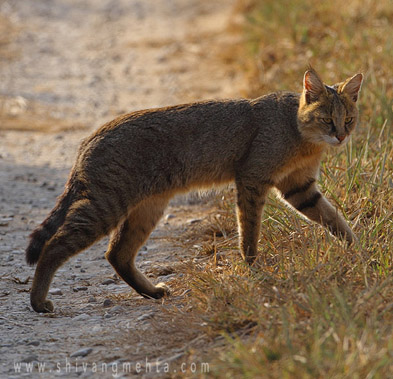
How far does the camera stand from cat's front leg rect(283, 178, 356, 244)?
502cm

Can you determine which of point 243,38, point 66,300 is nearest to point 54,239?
point 66,300

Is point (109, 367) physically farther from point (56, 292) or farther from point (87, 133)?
point (87, 133)

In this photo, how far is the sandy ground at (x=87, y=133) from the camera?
4.03 meters

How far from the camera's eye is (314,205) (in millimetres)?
5133

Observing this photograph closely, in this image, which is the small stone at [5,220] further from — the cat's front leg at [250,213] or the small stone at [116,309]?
the cat's front leg at [250,213]

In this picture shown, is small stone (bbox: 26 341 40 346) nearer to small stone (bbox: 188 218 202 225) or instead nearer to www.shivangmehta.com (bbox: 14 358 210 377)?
www.shivangmehta.com (bbox: 14 358 210 377)

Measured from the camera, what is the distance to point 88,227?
4.61 m

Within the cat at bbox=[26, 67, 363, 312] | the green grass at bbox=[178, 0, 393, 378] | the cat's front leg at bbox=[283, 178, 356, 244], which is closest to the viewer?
→ the green grass at bbox=[178, 0, 393, 378]

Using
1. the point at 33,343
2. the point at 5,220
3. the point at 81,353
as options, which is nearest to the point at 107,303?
the point at 33,343

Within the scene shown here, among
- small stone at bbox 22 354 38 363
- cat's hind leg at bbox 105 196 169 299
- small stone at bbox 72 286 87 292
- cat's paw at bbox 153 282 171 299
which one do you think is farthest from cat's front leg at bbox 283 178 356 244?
small stone at bbox 22 354 38 363

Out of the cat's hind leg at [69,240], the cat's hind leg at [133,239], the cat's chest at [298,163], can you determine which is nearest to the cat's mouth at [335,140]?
the cat's chest at [298,163]

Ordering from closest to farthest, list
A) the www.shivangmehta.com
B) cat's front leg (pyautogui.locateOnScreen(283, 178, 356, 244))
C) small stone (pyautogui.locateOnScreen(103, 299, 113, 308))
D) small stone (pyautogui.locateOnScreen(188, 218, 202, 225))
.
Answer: the www.shivangmehta.com → small stone (pyautogui.locateOnScreen(103, 299, 113, 308)) → cat's front leg (pyautogui.locateOnScreen(283, 178, 356, 244)) → small stone (pyautogui.locateOnScreen(188, 218, 202, 225))

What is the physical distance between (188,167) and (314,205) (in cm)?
98

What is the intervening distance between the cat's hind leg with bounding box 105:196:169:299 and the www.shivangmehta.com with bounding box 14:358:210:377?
119cm
